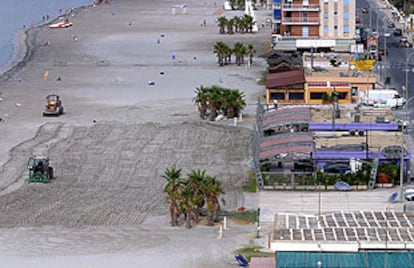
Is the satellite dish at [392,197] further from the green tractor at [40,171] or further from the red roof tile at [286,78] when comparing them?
the red roof tile at [286,78]

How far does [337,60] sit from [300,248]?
5550 cm

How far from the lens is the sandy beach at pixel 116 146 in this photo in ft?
153

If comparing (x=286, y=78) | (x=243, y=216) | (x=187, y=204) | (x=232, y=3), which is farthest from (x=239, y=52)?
(x=232, y=3)

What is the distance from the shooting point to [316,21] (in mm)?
109812

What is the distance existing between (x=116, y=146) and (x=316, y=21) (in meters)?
44.8

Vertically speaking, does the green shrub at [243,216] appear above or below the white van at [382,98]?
below

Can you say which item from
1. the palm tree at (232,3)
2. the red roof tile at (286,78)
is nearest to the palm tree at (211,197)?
the red roof tile at (286,78)

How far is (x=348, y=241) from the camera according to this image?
36.8 m

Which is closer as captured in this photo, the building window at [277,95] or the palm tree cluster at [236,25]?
the building window at [277,95]

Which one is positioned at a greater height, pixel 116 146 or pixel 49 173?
pixel 49 173

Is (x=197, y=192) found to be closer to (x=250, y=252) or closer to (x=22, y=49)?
(x=250, y=252)

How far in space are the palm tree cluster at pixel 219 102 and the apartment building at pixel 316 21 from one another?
3162 cm

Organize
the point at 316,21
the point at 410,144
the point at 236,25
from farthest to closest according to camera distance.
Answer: the point at 236,25 < the point at 316,21 < the point at 410,144

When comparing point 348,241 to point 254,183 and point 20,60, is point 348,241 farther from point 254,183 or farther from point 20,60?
point 20,60
